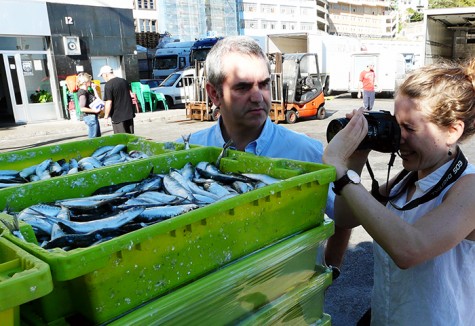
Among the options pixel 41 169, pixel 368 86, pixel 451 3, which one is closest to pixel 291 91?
pixel 368 86

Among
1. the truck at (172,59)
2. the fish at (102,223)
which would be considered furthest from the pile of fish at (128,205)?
the truck at (172,59)

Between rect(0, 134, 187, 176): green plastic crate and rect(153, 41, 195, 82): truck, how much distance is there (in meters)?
22.8

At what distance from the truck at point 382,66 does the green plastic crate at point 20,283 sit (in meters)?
20.7

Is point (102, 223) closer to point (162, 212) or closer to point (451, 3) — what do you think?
point (162, 212)

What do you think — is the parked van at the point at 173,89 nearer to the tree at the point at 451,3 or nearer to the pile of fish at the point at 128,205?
the pile of fish at the point at 128,205

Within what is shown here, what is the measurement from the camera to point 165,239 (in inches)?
44.5

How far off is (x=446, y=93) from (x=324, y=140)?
851 centimetres

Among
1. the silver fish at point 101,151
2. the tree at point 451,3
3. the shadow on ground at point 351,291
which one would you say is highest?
the tree at point 451,3

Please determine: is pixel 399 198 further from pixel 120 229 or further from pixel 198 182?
pixel 120 229

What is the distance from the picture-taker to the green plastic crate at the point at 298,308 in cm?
143

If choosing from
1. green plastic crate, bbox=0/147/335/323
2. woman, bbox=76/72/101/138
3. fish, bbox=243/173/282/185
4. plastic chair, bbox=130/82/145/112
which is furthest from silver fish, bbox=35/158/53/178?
plastic chair, bbox=130/82/145/112

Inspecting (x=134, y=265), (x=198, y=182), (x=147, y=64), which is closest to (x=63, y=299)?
(x=134, y=265)

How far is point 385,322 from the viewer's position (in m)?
1.79

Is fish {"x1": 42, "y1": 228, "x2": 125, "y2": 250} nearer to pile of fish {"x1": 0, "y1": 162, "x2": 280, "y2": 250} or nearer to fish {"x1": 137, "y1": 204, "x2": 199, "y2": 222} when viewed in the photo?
pile of fish {"x1": 0, "y1": 162, "x2": 280, "y2": 250}
